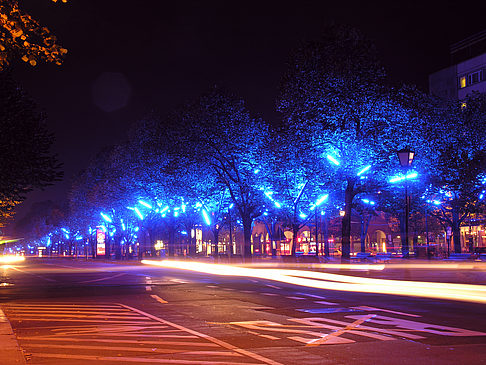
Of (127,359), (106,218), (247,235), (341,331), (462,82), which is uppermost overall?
(462,82)

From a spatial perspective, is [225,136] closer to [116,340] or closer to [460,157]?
[460,157]

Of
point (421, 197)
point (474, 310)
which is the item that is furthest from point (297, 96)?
point (474, 310)

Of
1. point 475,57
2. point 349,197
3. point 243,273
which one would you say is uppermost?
point 475,57

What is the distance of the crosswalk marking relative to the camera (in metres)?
8.30

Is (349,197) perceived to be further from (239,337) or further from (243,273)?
(239,337)

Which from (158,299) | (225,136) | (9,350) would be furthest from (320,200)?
(9,350)

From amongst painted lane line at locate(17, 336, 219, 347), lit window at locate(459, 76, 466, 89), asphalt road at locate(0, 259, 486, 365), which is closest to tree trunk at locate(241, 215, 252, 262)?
asphalt road at locate(0, 259, 486, 365)

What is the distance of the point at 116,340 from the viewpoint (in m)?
9.95

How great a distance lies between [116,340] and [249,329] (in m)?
2.60

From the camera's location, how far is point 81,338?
10.2 metres

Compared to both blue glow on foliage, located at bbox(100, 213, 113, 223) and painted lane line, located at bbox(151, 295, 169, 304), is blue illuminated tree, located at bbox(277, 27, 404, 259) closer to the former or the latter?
painted lane line, located at bbox(151, 295, 169, 304)

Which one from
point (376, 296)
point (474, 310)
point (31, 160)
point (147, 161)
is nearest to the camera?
point (474, 310)

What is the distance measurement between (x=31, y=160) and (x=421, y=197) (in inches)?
1271

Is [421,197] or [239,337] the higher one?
[421,197]
